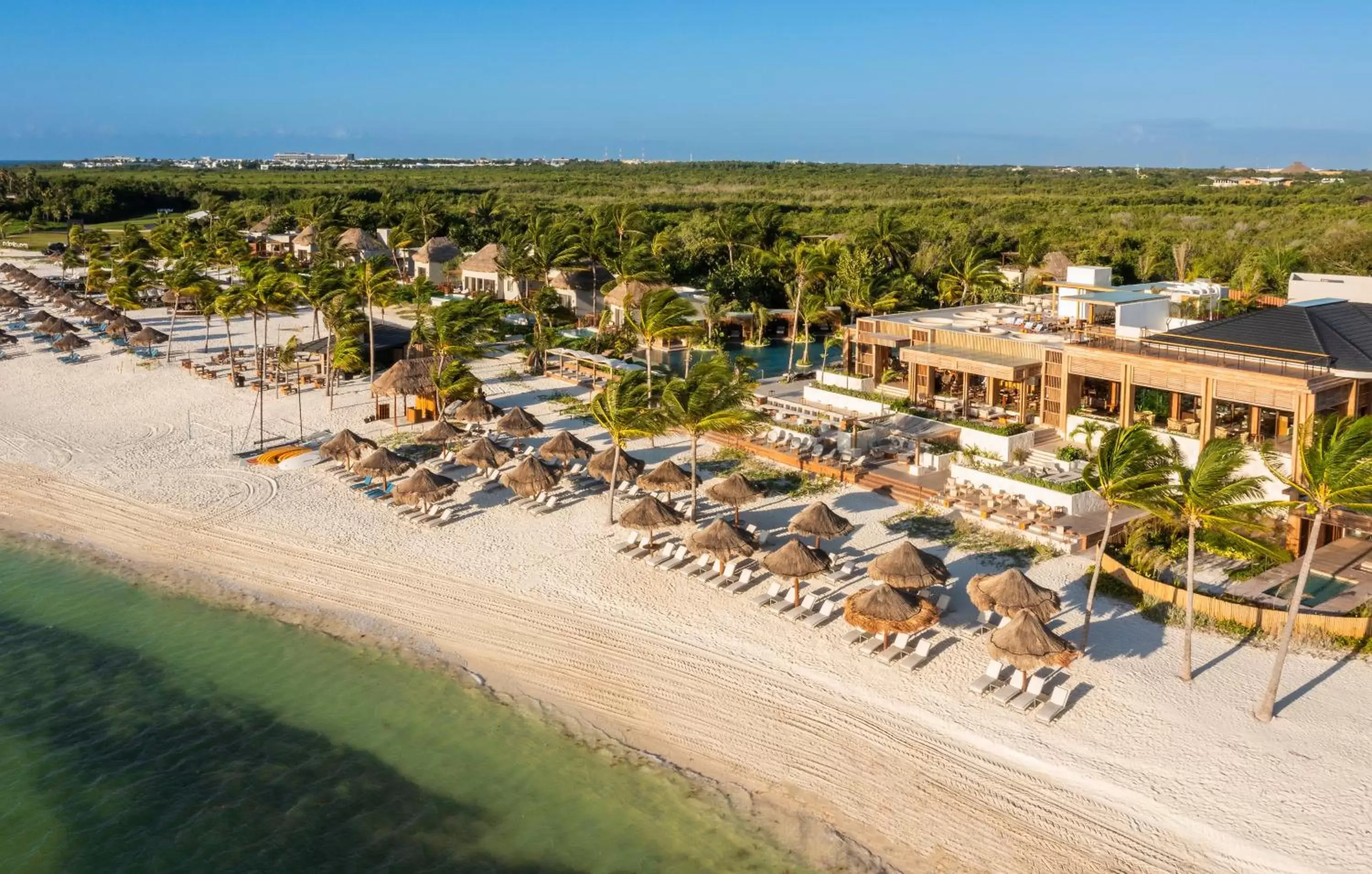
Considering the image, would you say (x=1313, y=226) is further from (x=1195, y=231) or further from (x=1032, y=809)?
(x=1032, y=809)

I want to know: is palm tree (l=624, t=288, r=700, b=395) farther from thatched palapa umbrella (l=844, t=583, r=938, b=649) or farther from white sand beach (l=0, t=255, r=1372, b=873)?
thatched palapa umbrella (l=844, t=583, r=938, b=649)

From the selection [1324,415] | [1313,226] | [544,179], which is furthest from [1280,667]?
[544,179]

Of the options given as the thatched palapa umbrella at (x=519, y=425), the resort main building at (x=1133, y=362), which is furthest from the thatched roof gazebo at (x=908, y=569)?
the thatched palapa umbrella at (x=519, y=425)

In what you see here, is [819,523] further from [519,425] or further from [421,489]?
[519,425]

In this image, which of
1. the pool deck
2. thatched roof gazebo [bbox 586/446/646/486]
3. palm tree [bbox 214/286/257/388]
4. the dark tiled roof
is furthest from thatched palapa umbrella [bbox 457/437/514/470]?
the dark tiled roof

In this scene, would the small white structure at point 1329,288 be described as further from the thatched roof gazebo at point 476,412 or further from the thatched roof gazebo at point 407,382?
the thatched roof gazebo at point 407,382
